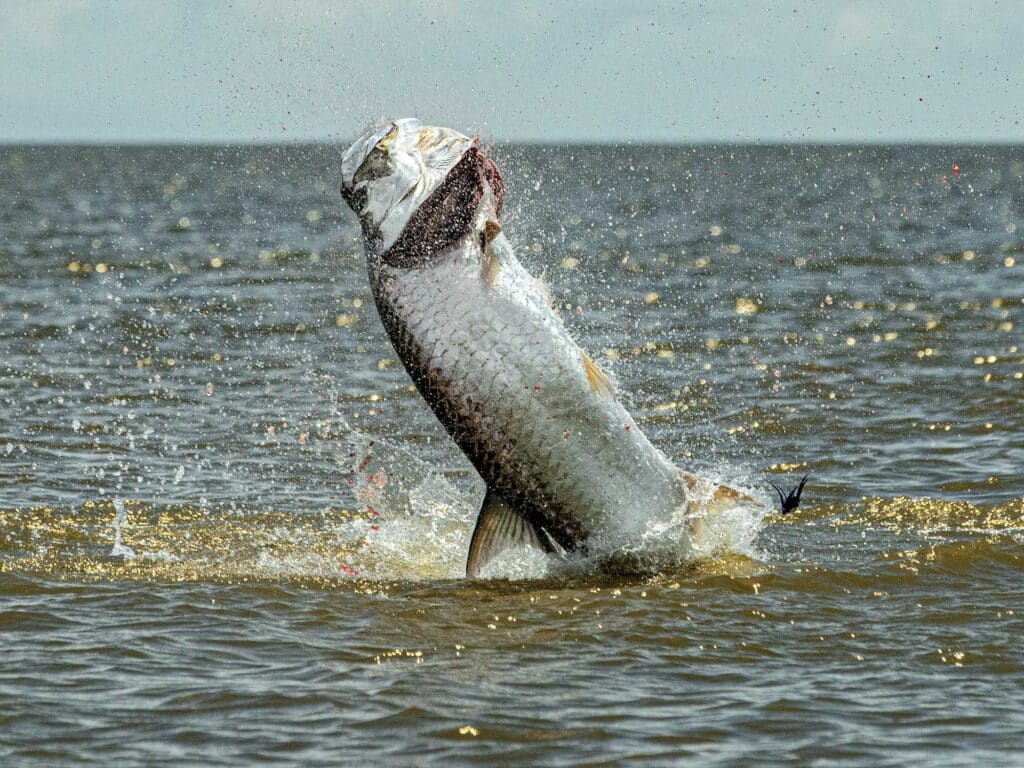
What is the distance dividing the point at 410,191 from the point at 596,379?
59.8 inches

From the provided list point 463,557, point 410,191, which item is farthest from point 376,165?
point 463,557

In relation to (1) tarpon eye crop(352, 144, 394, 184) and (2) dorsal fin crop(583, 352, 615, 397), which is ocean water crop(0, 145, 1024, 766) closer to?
(2) dorsal fin crop(583, 352, 615, 397)

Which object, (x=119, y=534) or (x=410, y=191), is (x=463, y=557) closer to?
(x=119, y=534)

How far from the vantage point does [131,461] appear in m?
13.4

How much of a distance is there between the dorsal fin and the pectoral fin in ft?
2.73

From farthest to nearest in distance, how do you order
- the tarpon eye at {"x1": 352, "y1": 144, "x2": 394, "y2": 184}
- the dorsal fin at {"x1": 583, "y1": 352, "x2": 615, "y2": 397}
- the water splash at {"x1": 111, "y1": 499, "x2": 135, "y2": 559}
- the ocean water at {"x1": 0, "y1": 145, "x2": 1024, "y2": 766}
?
the water splash at {"x1": 111, "y1": 499, "x2": 135, "y2": 559}
the dorsal fin at {"x1": 583, "y1": 352, "x2": 615, "y2": 397}
the tarpon eye at {"x1": 352, "y1": 144, "x2": 394, "y2": 184}
the ocean water at {"x1": 0, "y1": 145, "x2": 1024, "y2": 766}

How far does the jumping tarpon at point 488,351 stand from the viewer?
27.7 ft

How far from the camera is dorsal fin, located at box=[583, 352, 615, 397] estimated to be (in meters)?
8.83

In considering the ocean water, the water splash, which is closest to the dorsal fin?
the ocean water

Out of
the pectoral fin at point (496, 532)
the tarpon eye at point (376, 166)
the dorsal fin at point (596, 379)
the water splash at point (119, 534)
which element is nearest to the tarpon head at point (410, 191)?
the tarpon eye at point (376, 166)

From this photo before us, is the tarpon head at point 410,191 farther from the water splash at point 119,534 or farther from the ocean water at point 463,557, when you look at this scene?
the water splash at point 119,534

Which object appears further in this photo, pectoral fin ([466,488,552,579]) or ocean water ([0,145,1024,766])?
pectoral fin ([466,488,552,579])

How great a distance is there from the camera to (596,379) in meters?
8.85

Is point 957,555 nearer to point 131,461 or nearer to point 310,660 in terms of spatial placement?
point 310,660
